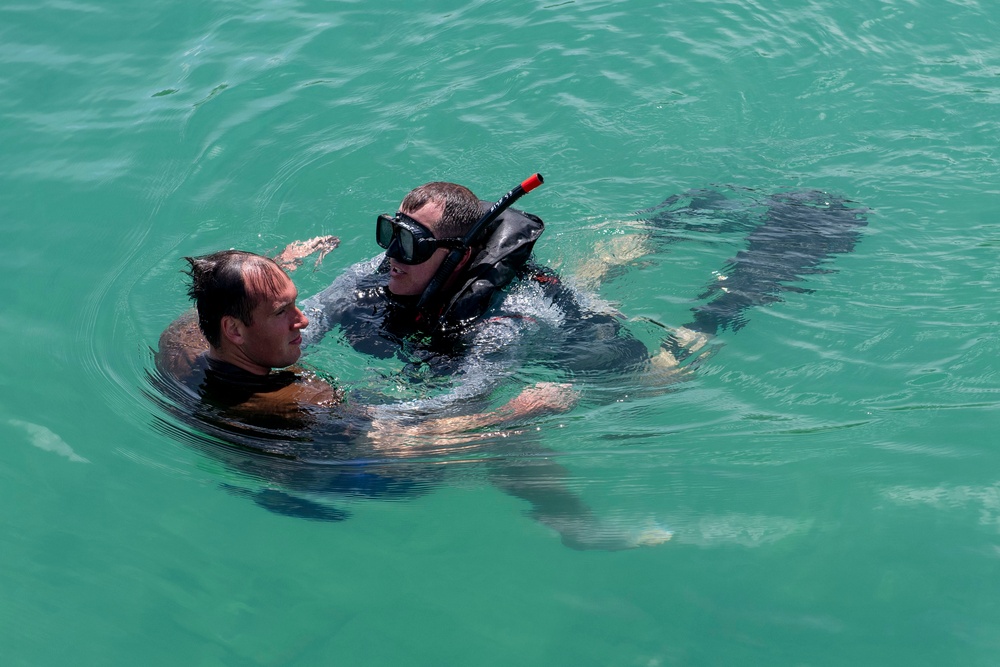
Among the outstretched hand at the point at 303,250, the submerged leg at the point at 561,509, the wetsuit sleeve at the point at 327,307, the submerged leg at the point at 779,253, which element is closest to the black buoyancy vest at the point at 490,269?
the wetsuit sleeve at the point at 327,307

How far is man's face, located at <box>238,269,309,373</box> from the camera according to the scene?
3990mm

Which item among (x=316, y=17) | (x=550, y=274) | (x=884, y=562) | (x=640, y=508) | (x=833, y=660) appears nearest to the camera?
(x=833, y=660)

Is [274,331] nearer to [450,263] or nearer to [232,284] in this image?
[232,284]

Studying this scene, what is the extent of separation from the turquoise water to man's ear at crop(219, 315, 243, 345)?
849 mm

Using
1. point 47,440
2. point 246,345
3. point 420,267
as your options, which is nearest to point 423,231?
point 420,267

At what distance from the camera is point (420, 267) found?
4836 millimetres

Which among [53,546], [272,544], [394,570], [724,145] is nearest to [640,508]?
[394,570]

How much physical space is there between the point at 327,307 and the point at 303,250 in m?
0.82

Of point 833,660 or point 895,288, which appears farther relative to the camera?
point 895,288

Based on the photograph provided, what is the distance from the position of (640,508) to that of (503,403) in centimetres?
93

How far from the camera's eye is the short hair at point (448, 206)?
4805mm

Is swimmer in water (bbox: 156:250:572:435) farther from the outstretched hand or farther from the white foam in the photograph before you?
the outstretched hand

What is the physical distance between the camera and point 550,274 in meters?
5.20

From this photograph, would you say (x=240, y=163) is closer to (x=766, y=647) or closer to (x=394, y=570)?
(x=394, y=570)
